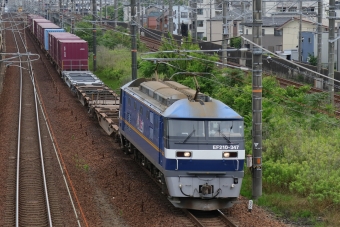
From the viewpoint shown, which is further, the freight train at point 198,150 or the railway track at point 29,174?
the railway track at point 29,174

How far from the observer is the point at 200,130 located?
53.8 feet

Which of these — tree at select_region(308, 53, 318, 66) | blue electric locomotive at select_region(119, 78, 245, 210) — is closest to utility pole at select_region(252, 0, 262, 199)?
blue electric locomotive at select_region(119, 78, 245, 210)

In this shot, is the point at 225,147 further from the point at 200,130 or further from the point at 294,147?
the point at 294,147

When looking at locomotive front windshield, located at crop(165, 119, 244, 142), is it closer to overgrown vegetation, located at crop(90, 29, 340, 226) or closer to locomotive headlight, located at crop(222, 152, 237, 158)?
locomotive headlight, located at crop(222, 152, 237, 158)

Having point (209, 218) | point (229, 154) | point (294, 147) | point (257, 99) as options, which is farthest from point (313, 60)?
point (209, 218)

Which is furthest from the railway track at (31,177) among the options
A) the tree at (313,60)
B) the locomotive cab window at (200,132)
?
the tree at (313,60)

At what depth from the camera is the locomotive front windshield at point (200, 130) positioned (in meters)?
16.3

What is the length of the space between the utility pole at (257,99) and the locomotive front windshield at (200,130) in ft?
5.70

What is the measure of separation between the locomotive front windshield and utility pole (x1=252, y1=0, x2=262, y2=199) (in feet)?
5.70

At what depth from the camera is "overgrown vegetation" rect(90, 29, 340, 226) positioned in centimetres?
1706

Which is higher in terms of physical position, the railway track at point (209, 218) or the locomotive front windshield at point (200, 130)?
the locomotive front windshield at point (200, 130)

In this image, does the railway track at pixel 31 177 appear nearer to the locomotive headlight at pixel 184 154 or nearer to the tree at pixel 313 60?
the locomotive headlight at pixel 184 154

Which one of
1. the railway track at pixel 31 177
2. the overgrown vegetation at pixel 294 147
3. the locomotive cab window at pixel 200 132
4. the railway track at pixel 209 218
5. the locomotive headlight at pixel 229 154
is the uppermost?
the locomotive cab window at pixel 200 132

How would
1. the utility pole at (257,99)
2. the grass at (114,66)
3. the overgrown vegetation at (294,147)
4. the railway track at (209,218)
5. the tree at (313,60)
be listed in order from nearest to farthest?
the railway track at (209,218) → the overgrown vegetation at (294,147) → the utility pole at (257,99) → the grass at (114,66) → the tree at (313,60)
